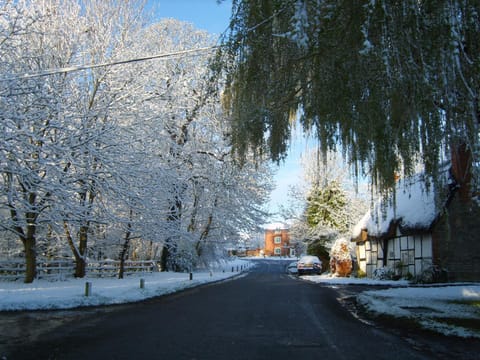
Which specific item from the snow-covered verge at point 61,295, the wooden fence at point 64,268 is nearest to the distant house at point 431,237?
the snow-covered verge at point 61,295

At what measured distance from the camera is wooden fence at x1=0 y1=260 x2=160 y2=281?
19891 millimetres

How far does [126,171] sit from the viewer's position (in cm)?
1778

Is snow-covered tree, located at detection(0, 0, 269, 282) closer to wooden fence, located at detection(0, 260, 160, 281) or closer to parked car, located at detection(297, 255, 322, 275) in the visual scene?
wooden fence, located at detection(0, 260, 160, 281)

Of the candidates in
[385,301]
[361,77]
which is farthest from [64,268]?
[361,77]

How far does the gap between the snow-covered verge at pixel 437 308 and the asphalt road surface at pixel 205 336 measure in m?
0.85

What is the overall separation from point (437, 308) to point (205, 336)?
698cm

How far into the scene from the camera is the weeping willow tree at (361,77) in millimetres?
5859

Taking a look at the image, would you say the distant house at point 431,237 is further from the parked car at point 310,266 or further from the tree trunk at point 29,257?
the tree trunk at point 29,257

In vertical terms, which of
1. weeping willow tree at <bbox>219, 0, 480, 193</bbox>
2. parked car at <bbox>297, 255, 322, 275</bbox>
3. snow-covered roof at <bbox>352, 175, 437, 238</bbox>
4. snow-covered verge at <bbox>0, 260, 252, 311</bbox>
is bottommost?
parked car at <bbox>297, 255, 322, 275</bbox>

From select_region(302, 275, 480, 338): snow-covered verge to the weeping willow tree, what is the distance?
359 centimetres

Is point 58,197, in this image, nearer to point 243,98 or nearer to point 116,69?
point 116,69

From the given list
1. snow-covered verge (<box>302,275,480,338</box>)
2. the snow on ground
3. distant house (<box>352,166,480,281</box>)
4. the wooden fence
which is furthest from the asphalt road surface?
distant house (<box>352,166,480,281</box>)

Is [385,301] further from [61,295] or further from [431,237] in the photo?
[431,237]

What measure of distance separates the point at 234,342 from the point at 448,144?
15.2 feet
